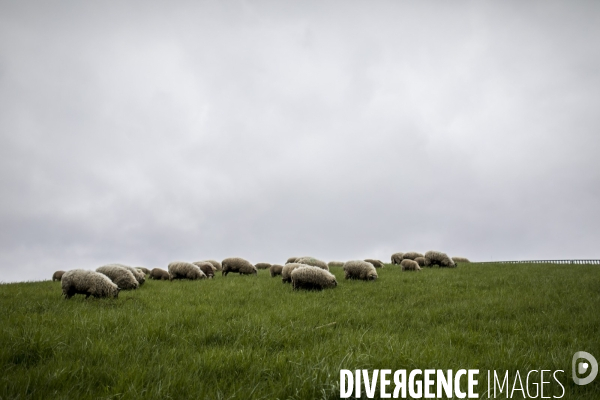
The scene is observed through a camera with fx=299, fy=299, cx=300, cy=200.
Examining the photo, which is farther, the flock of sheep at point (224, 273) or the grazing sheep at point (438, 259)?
the grazing sheep at point (438, 259)

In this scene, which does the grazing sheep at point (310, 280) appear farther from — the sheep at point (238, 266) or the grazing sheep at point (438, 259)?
the grazing sheep at point (438, 259)

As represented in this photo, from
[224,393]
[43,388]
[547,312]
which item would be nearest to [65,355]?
[43,388]

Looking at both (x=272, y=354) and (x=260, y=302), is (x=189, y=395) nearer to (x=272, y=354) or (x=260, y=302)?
(x=272, y=354)

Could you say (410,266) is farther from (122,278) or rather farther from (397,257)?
(122,278)

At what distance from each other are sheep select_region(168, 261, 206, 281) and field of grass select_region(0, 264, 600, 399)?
7.03 m

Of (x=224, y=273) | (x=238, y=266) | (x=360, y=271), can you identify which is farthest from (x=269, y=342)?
(x=224, y=273)

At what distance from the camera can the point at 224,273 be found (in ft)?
60.0

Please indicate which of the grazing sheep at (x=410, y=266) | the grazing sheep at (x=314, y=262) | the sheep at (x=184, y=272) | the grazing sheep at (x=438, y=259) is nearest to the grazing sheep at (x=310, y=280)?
the grazing sheep at (x=314, y=262)

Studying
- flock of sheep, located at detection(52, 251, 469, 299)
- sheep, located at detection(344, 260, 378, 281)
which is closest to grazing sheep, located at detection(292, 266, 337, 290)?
flock of sheep, located at detection(52, 251, 469, 299)

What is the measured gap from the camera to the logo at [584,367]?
3.76m

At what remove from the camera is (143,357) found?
3742 mm

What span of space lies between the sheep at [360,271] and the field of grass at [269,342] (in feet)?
13.8

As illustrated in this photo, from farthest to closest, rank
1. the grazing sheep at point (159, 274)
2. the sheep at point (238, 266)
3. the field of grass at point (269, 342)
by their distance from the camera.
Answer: the sheep at point (238, 266), the grazing sheep at point (159, 274), the field of grass at point (269, 342)

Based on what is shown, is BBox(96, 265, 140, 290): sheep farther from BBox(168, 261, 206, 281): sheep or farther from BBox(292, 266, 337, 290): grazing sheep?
BBox(292, 266, 337, 290): grazing sheep
